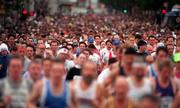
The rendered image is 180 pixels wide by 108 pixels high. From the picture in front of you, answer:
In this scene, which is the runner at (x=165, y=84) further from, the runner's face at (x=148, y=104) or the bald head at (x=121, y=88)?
the runner's face at (x=148, y=104)

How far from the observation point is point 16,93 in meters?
10.6

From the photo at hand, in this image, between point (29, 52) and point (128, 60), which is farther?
point (29, 52)

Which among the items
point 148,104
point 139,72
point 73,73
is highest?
point 148,104

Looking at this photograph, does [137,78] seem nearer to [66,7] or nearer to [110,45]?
[110,45]

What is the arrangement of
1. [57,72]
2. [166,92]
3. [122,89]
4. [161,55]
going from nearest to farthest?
1. [122,89]
2. [57,72]
3. [166,92]
4. [161,55]

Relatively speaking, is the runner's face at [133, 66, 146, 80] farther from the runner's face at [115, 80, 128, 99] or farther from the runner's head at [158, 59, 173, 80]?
the runner's face at [115, 80, 128, 99]

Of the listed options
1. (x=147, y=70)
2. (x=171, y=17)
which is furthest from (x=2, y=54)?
(x=171, y=17)

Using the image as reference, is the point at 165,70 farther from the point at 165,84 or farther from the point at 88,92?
the point at 88,92

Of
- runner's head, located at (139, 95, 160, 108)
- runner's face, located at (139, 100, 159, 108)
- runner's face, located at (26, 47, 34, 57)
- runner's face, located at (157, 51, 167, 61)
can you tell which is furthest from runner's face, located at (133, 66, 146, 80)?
runner's face, located at (26, 47, 34, 57)

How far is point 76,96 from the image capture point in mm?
10328

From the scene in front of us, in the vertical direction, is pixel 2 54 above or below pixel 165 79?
below

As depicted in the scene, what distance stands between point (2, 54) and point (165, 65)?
766 cm

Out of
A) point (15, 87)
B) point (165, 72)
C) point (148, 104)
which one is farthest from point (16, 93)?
point (148, 104)

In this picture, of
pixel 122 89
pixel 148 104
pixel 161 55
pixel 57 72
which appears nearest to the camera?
pixel 148 104
